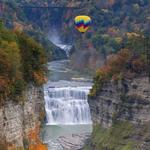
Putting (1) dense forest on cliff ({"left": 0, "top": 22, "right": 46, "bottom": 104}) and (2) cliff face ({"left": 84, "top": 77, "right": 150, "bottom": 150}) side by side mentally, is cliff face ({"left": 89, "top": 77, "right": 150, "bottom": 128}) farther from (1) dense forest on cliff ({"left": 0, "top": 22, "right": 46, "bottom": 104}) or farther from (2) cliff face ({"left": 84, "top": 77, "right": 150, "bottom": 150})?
(1) dense forest on cliff ({"left": 0, "top": 22, "right": 46, "bottom": 104})

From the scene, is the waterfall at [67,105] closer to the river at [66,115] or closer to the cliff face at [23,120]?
the river at [66,115]

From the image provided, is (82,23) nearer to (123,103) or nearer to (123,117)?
(123,103)

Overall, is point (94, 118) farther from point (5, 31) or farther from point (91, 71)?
point (91, 71)

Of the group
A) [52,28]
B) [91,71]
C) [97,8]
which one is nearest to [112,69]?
[91,71]

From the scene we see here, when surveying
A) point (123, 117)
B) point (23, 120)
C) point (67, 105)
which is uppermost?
point (67, 105)

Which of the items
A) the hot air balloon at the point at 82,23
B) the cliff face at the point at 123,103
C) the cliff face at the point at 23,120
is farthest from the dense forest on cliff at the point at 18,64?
the hot air balloon at the point at 82,23

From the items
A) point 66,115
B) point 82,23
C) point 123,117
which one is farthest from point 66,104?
point 82,23
